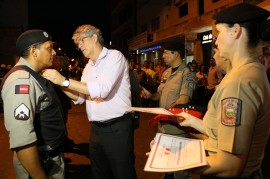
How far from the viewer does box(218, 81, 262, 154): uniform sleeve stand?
1459 millimetres

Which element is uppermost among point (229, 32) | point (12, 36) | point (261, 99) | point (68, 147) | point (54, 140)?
point (12, 36)

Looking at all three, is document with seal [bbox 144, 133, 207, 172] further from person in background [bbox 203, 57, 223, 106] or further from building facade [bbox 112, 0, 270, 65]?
building facade [bbox 112, 0, 270, 65]

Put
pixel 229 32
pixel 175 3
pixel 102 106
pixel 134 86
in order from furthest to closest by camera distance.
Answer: pixel 175 3
pixel 134 86
pixel 102 106
pixel 229 32

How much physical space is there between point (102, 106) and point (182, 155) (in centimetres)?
181

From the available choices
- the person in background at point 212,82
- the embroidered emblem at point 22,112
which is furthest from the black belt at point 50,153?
the person in background at point 212,82

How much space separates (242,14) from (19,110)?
5.65 ft

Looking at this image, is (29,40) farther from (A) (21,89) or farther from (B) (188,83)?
(B) (188,83)

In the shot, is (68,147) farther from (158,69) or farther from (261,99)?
(158,69)

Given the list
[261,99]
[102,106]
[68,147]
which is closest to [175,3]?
[68,147]

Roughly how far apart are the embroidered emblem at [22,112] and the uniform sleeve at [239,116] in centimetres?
149

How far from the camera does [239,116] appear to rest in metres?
1.46

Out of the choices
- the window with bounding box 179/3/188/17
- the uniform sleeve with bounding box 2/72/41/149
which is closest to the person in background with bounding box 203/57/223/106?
the uniform sleeve with bounding box 2/72/41/149

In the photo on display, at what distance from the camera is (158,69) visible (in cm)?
1444

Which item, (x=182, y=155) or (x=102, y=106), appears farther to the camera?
(x=102, y=106)
